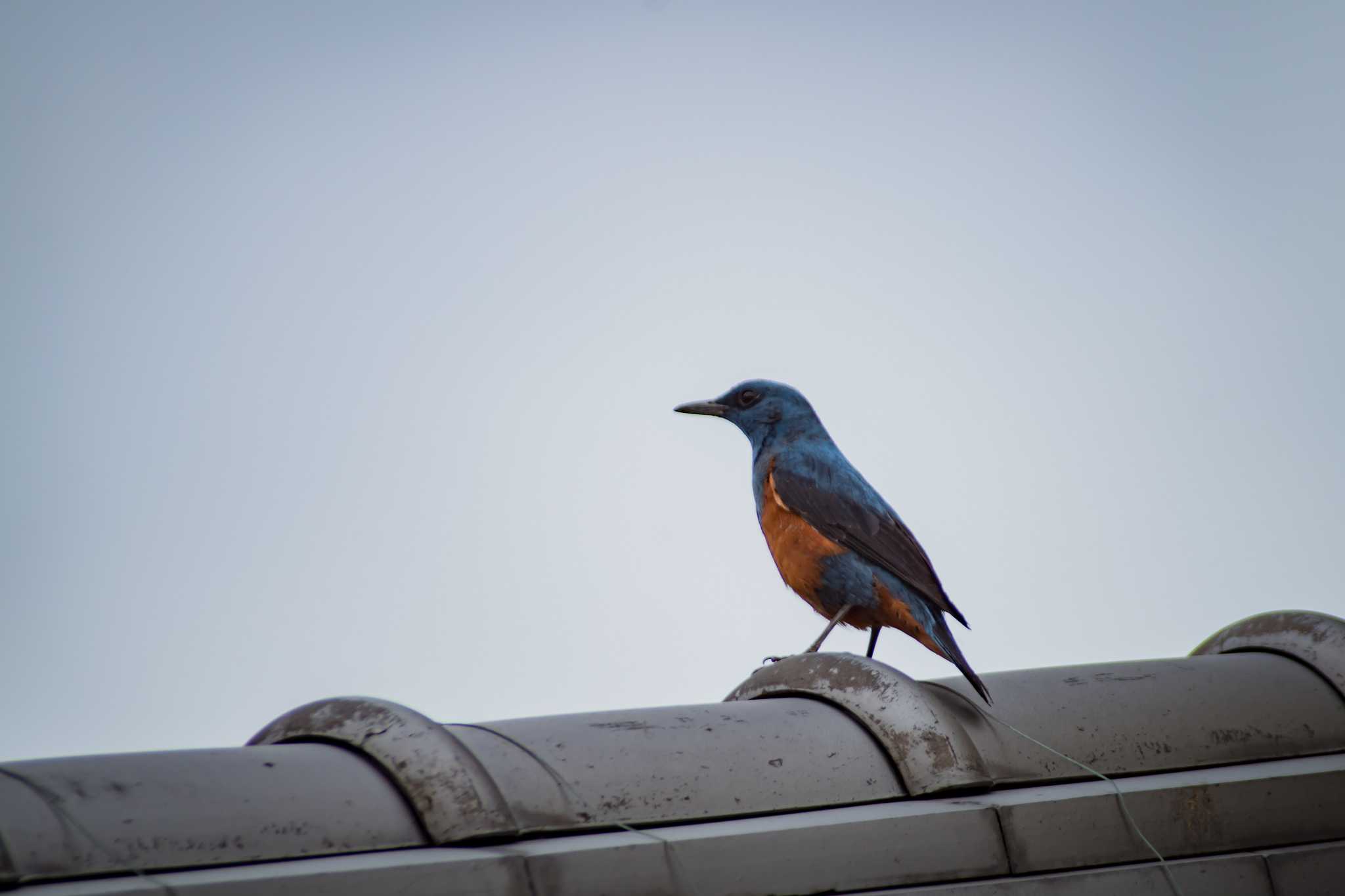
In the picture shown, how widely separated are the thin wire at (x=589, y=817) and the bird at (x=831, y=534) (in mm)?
1788

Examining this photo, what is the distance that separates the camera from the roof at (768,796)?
1963 millimetres

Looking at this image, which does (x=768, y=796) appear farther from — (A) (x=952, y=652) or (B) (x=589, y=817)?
(A) (x=952, y=652)

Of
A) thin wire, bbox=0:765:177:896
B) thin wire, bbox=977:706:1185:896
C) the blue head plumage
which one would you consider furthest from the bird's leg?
thin wire, bbox=0:765:177:896

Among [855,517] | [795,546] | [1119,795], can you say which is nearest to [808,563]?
[795,546]

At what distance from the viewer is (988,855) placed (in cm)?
256

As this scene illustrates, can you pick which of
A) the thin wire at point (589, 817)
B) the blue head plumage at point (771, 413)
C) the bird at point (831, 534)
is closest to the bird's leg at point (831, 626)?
the bird at point (831, 534)

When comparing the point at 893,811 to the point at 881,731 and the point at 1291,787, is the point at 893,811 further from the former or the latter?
the point at 1291,787

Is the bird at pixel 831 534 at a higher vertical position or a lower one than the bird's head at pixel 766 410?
lower

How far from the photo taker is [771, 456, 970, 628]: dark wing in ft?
13.9

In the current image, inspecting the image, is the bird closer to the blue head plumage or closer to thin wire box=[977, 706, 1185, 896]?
the blue head plumage

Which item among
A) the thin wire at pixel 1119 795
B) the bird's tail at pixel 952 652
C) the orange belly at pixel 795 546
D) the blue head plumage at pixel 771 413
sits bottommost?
the thin wire at pixel 1119 795

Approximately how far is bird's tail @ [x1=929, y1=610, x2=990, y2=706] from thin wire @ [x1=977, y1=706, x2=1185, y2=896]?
0.07 meters

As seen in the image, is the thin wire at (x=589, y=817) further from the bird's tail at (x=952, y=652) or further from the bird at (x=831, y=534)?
the bird at (x=831, y=534)

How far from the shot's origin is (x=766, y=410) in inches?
194
